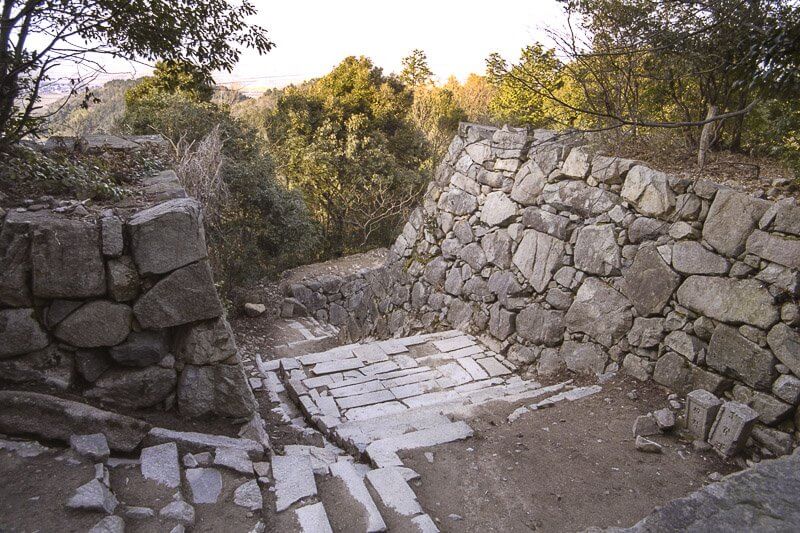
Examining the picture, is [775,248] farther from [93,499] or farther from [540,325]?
[93,499]

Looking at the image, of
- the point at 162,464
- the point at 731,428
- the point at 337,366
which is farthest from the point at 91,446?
the point at 731,428

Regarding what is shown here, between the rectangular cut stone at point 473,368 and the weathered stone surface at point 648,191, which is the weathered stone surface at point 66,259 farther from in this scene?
the weathered stone surface at point 648,191

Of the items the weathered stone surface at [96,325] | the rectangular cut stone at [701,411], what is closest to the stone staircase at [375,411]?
the rectangular cut stone at [701,411]

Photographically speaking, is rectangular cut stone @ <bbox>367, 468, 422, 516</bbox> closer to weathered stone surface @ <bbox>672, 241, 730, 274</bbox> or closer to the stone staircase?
the stone staircase

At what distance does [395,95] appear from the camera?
16.5 metres

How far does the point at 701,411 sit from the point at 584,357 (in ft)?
5.25

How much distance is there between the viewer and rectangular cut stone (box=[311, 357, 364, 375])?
5723mm

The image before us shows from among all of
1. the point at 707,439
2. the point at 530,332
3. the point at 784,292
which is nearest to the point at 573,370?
the point at 530,332

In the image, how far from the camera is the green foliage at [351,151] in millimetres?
15453

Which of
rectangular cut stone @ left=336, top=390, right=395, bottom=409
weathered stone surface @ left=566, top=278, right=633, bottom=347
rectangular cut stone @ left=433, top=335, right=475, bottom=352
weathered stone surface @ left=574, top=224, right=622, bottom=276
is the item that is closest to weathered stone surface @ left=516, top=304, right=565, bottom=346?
weathered stone surface @ left=566, top=278, right=633, bottom=347

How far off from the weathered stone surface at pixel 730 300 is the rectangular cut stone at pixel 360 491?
3269 millimetres

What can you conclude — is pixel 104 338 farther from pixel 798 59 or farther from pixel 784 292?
pixel 784 292

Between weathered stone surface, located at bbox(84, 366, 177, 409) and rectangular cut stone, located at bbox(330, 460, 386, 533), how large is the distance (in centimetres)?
129

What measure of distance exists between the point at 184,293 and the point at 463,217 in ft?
16.7
